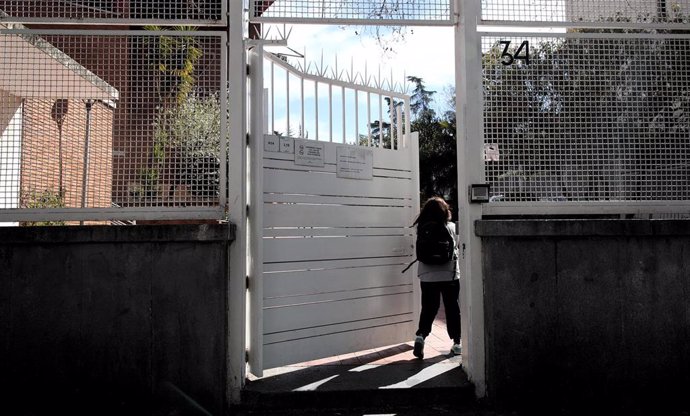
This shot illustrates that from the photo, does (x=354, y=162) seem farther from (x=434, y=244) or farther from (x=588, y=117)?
(x=588, y=117)

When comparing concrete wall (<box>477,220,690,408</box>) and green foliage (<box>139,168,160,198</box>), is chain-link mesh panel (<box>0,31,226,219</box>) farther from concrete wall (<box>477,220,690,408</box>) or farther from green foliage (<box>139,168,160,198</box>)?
concrete wall (<box>477,220,690,408</box>)

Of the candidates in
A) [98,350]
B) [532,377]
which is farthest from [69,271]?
[532,377]

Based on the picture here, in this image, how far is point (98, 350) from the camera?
4.40 m

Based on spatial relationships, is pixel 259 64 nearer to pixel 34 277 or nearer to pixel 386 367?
pixel 34 277

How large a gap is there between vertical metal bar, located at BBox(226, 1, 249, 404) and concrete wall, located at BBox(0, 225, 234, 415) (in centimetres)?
12

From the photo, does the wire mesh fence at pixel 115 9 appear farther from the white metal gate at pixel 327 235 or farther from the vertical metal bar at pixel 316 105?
the vertical metal bar at pixel 316 105

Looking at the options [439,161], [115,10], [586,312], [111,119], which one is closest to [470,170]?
[586,312]

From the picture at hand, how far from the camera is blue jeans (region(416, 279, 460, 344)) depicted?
581 centimetres

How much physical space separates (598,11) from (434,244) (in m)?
2.52

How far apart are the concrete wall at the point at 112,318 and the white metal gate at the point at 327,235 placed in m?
0.51

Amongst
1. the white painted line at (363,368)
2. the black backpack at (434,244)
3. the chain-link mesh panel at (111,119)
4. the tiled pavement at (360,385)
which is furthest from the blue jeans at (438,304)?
the chain-link mesh panel at (111,119)

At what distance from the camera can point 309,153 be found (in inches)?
216

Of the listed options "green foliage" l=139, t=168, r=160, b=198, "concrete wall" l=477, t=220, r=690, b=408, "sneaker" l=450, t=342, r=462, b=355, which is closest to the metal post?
"concrete wall" l=477, t=220, r=690, b=408

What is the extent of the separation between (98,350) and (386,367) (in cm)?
243
